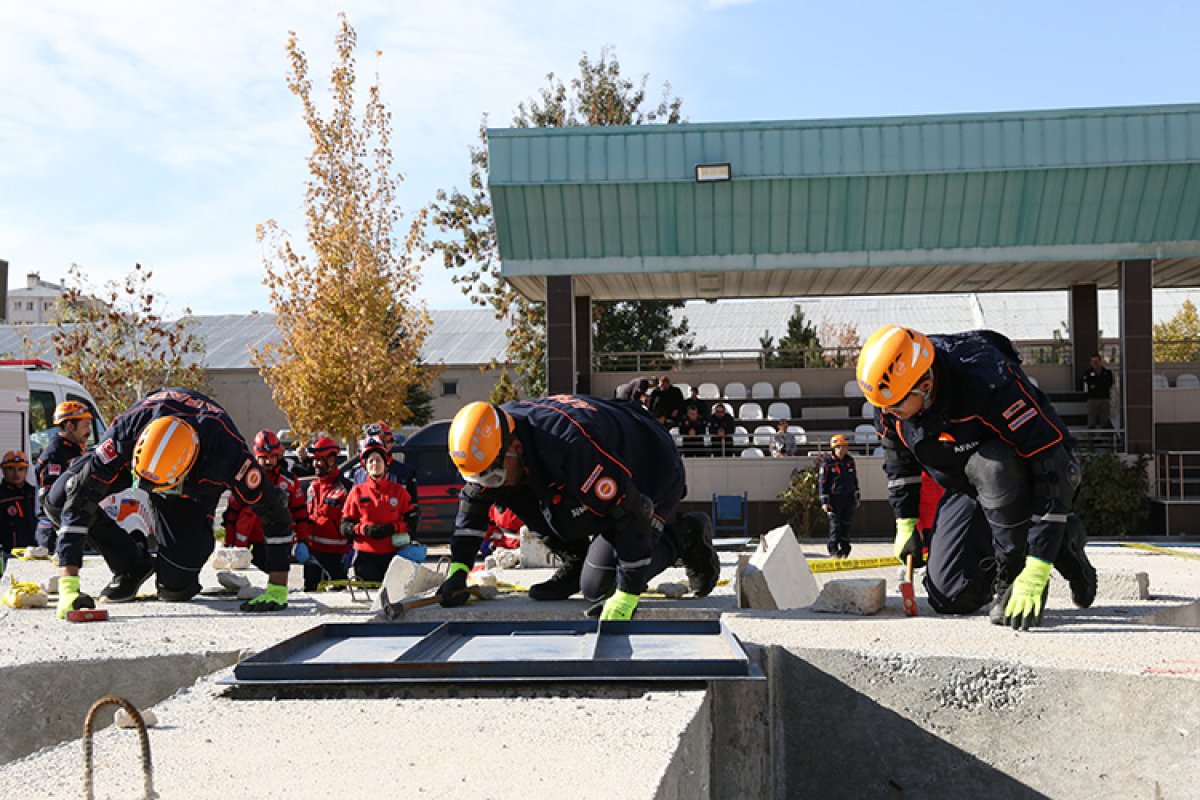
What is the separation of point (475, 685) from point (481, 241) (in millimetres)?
26912

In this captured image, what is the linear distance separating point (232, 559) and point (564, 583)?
14.5ft

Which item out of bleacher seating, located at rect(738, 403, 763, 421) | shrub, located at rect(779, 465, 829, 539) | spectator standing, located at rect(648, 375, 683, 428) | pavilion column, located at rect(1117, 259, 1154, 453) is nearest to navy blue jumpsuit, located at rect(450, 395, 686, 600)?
shrub, located at rect(779, 465, 829, 539)

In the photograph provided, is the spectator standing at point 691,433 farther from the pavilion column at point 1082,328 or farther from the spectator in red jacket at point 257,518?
the spectator in red jacket at point 257,518

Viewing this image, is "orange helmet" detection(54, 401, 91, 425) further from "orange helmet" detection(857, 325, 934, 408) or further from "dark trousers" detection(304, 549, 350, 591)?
"orange helmet" detection(857, 325, 934, 408)

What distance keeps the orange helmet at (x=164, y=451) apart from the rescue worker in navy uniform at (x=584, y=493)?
1.79m

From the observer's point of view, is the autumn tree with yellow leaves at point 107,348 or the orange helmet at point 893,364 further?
the autumn tree with yellow leaves at point 107,348

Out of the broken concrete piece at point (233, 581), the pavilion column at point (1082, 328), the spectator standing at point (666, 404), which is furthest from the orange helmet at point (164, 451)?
the pavilion column at point (1082, 328)

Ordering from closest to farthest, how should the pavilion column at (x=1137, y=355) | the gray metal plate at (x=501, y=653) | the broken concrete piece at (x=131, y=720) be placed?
1. the broken concrete piece at (x=131, y=720)
2. the gray metal plate at (x=501, y=653)
3. the pavilion column at (x=1137, y=355)

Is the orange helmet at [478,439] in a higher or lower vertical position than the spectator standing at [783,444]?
higher

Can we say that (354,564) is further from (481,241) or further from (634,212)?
(481,241)

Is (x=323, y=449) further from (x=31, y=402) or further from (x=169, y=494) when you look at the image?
(x=31, y=402)

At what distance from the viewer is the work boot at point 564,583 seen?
7863 mm

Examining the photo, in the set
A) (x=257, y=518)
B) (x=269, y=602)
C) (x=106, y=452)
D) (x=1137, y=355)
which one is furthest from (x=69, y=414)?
(x=1137, y=355)

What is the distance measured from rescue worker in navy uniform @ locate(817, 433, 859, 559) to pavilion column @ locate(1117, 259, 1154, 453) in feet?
23.3
